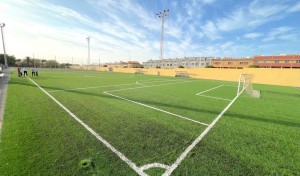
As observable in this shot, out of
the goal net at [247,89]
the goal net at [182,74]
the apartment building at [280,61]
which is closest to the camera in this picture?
the goal net at [247,89]

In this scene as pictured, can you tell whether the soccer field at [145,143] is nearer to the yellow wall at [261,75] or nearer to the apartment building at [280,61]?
the yellow wall at [261,75]

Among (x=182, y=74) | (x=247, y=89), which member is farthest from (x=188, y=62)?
(x=247, y=89)

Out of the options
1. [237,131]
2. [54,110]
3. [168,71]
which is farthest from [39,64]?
[237,131]

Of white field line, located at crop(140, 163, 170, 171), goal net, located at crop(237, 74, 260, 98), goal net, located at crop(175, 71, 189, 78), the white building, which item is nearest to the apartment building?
the white building

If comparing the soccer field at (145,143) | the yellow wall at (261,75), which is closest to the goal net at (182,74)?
the yellow wall at (261,75)

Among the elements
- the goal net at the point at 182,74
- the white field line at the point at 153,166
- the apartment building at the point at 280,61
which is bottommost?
the white field line at the point at 153,166

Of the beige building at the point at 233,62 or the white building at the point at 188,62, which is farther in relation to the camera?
the white building at the point at 188,62

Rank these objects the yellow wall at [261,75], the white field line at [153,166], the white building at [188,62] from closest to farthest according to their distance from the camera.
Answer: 1. the white field line at [153,166]
2. the yellow wall at [261,75]
3. the white building at [188,62]

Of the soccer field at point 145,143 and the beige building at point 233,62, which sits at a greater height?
the beige building at point 233,62

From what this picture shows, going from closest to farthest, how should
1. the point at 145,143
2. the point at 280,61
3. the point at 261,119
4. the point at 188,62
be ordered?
the point at 145,143 → the point at 261,119 → the point at 280,61 → the point at 188,62

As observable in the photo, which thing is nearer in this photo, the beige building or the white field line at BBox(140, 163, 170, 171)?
the white field line at BBox(140, 163, 170, 171)

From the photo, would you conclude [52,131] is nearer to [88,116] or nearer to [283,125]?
[88,116]

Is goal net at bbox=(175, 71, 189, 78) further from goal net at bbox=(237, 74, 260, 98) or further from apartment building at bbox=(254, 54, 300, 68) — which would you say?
apartment building at bbox=(254, 54, 300, 68)

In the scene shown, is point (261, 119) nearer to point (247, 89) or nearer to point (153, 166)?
point (153, 166)
